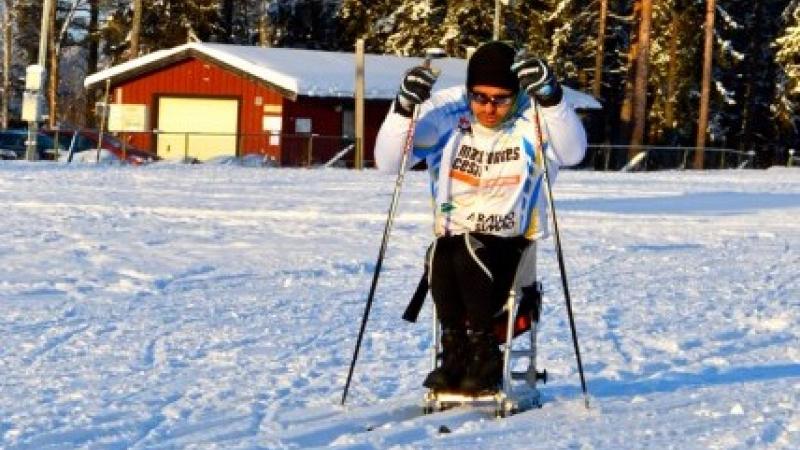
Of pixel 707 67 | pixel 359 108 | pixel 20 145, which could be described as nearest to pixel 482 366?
pixel 359 108

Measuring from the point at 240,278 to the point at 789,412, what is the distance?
5.79 m

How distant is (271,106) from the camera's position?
4122 cm

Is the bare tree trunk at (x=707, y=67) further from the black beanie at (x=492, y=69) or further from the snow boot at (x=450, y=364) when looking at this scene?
the snow boot at (x=450, y=364)

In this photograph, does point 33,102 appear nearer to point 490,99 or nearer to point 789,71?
point 490,99

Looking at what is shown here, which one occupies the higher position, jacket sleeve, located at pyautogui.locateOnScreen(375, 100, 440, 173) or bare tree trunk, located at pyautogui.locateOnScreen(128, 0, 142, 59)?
bare tree trunk, located at pyautogui.locateOnScreen(128, 0, 142, 59)

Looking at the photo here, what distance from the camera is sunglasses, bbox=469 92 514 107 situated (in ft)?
20.6

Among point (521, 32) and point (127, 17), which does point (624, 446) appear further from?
point (127, 17)

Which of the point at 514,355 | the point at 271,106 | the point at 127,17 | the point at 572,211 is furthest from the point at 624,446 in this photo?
the point at 127,17

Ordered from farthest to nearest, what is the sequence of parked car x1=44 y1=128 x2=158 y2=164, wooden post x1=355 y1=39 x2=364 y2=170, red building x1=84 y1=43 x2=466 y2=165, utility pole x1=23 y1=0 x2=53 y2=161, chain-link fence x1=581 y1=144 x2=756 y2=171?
chain-link fence x1=581 y1=144 x2=756 y2=171
red building x1=84 y1=43 x2=466 y2=165
wooden post x1=355 y1=39 x2=364 y2=170
parked car x1=44 y1=128 x2=158 y2=164
utility pole x1=23 y1=0 x2=53 y2=161

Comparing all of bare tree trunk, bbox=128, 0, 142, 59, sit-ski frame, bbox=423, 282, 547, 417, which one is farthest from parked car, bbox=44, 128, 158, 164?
sit-ski frame, bbox=423, 282, 547, 417

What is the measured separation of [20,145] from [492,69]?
98.7 feet

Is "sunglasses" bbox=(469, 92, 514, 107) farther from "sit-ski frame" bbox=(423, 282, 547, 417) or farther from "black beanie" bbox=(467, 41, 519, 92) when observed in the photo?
"sit-ski frame" bbox=(423, 282, 547, 417)

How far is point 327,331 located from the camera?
873cm

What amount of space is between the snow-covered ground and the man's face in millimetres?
1252
